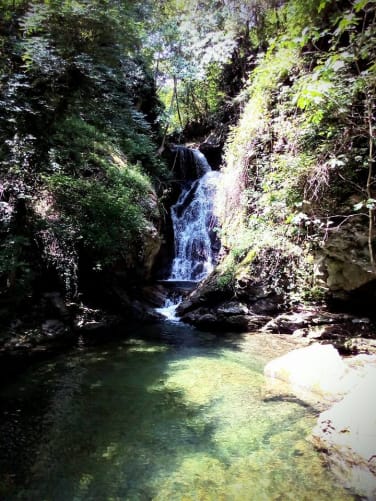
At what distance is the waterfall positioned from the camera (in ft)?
45.7

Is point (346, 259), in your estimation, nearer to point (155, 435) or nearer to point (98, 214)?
point (155, 435)

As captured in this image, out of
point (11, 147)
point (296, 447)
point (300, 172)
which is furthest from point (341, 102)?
point (11, 147)

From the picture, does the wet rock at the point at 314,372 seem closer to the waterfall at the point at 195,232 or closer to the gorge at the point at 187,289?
the gorge at the point at 187,289

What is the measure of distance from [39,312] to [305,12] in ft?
27.4

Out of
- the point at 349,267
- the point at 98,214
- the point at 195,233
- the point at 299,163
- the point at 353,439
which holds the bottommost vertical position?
the point at 353,439

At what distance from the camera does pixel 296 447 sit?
374 cm

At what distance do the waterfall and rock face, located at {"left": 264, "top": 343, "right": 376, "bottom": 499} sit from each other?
827 centimetres

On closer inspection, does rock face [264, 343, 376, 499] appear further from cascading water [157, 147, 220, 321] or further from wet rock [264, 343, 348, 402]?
cascading water [157, 147, 220, 321]

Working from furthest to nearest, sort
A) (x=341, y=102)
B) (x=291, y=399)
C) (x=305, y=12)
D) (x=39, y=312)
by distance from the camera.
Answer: (x=39, y=312) < (x=305, y=12) < (x=341, y=102) < (x=291, y=399)

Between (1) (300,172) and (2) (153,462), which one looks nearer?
(2) (153,462)

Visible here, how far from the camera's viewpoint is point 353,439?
10.8 ft

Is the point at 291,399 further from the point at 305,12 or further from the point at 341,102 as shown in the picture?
the point at 305,12

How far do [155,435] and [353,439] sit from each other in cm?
218

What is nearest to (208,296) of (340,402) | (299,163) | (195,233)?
(299,163)
